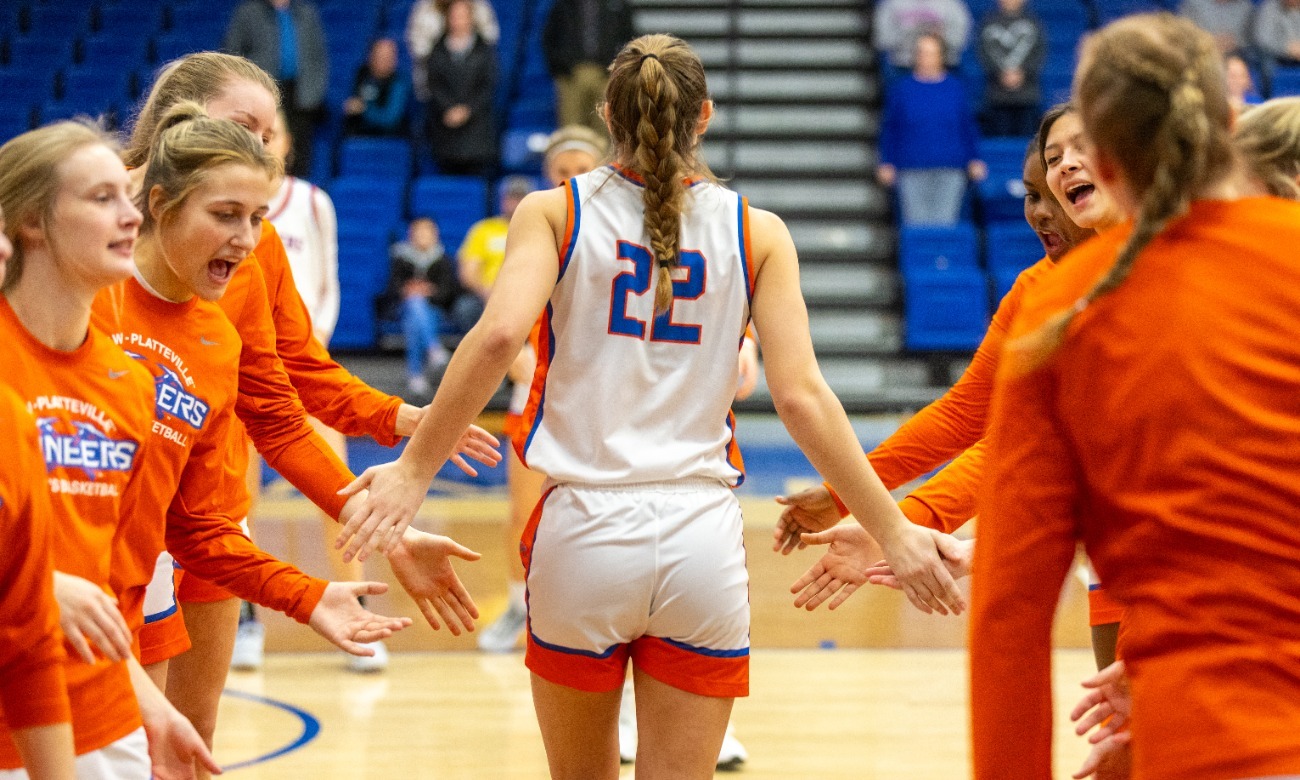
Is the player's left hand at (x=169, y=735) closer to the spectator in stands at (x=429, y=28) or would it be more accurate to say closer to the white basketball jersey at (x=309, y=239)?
the white basketball jersey at (x=309, y=239)

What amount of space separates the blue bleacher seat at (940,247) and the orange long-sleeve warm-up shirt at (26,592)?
958cm

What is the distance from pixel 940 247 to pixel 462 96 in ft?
13.0

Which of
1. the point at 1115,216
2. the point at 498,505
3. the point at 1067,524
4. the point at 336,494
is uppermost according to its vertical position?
the point at 1115,216

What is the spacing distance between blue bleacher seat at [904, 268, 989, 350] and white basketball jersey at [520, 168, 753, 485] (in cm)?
818

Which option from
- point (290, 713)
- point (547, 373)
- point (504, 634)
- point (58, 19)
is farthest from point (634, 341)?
point (58, 19)

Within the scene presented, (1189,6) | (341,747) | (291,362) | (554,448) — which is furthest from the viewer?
(1189,6)

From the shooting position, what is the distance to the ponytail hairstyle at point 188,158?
2.62 m

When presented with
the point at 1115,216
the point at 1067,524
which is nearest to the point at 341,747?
the point at 1115,216

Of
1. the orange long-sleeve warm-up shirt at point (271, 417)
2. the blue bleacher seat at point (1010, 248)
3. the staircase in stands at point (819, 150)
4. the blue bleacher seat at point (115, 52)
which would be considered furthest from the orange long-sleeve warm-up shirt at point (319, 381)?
the blue bleacher seat at point (115, 52)

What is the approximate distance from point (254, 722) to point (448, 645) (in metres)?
1.22

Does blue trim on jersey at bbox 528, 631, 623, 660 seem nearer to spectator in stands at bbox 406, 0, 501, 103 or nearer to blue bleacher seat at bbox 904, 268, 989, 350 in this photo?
blue bleacher seat at bbox 904, 268, 989, 350

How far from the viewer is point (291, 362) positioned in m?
3.30

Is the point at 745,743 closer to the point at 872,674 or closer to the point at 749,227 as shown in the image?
the point at 872,674

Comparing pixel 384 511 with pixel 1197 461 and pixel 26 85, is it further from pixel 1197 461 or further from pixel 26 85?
pixel 26 85
